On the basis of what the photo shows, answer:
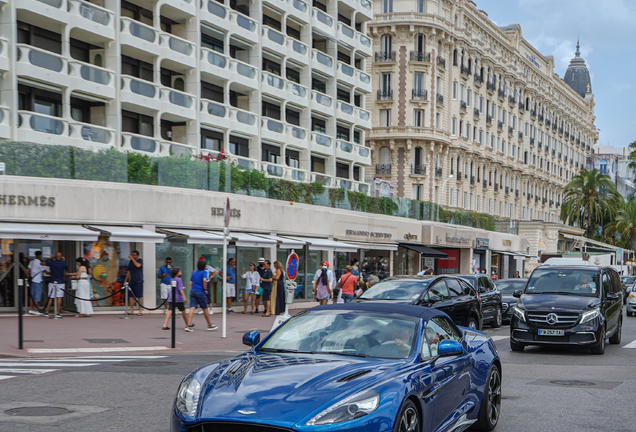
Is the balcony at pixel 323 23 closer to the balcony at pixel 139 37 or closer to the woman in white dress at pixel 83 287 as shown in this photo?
the balcony at pixel 139 37

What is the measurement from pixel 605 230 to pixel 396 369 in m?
95.7

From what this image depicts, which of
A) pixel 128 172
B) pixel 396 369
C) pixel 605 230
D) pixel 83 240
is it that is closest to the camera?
pixel 396 369

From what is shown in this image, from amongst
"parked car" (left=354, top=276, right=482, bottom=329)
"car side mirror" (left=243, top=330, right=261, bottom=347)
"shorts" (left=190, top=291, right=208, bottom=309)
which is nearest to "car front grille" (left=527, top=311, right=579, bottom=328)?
"parked car" (left=354, top=276, right=482, bottom=329)

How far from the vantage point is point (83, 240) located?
849 inches

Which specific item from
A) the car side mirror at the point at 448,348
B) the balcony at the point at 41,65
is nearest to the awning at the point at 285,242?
the balcony at the point at 41,65

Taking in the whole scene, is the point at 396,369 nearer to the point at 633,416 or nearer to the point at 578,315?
the point at 633,416

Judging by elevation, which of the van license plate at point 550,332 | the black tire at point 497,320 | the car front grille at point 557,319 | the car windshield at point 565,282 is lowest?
the black tire at point 497,320

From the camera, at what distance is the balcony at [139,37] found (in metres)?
32.6

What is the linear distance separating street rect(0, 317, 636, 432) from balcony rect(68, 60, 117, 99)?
1855 cm

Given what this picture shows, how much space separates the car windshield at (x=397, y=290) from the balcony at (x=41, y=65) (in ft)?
60.4

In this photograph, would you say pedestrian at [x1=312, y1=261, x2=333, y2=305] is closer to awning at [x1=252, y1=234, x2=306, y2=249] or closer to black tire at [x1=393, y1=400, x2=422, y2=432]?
awning at [x1=252, y1=234, x2=306, y2=249]

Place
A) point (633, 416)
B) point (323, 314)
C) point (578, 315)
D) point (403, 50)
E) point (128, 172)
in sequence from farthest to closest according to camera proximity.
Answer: point (403, 50) → point (128, 172) → point (578, 315) → point (633, 416) → point (323, 314)

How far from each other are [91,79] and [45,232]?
12223 mm

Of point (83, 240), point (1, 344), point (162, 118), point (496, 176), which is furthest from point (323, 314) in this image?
point (496, 176)
